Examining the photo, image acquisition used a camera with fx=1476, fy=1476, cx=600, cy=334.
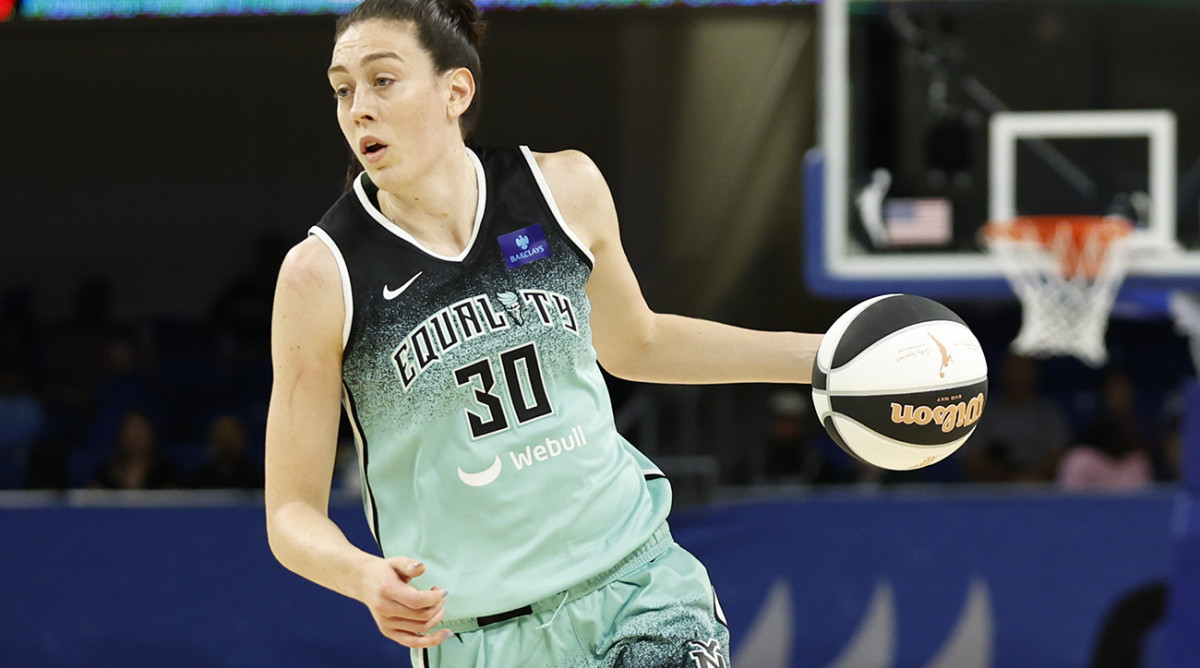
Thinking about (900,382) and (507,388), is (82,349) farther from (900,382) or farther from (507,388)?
(900,382)

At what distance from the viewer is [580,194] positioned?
2.58m

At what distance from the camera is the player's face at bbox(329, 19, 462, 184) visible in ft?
7.74

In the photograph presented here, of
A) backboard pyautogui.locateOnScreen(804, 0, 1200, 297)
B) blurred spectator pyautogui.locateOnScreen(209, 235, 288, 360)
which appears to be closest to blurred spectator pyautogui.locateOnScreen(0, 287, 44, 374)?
blurred spectator pyautogui.locateOnScreen(209, 235, 288, 360)

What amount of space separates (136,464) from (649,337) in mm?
6313

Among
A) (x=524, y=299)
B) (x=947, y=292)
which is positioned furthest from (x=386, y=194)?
(x=947, y=292)

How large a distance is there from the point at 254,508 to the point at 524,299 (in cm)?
452

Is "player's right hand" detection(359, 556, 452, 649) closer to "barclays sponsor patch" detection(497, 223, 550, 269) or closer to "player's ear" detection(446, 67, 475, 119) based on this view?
"barclays sponsor patch" detection(497, 223, 550, 269)

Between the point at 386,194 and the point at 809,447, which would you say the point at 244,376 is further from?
the point at 386,194

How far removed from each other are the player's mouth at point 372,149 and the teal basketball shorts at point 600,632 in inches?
30.0

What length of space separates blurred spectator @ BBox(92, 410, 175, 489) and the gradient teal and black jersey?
619cm

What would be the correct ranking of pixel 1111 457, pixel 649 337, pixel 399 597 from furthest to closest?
pixel 1111 457 < pixel 649 337 < pixel 399 597

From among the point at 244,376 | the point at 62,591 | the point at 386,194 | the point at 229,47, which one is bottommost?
the point at 62,591

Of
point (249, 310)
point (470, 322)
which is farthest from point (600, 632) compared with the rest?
point (249, 310)

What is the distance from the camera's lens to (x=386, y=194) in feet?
8.16
